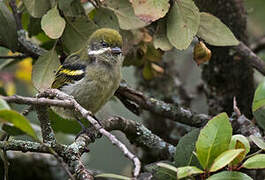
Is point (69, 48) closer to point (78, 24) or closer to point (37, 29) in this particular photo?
point (78, 24)

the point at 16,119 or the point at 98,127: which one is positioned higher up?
the point at 16,119

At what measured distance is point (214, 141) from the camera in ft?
A: 5.69

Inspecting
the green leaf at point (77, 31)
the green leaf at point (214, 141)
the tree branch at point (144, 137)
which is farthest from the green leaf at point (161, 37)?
the green leaf at point (214, 141)

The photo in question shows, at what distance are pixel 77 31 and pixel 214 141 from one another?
4.19 feet

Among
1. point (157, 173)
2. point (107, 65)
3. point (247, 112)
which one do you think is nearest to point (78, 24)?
point (107, 65)

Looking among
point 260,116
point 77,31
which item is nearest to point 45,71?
point 77,31

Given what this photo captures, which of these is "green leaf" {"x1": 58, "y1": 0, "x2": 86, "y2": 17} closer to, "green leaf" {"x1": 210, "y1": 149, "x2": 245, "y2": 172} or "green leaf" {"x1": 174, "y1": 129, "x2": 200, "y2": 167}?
"green leaf" {"x1": 174, "y1": 129, "x2": 200, "y2": 167}

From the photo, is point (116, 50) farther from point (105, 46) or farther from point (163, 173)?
point (163, 173)

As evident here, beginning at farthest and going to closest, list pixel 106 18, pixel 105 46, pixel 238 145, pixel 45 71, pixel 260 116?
pixel 105 46 → pixel 106 18 → pixel 45 71 → pixel 260 116 → pixel 238 145

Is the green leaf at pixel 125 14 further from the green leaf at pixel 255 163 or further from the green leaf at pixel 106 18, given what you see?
the green leaf at pixel 255 163

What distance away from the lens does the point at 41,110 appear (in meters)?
2.31

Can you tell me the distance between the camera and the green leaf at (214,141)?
1.73 metres

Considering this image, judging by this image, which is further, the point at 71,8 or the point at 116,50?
the point at 116,50

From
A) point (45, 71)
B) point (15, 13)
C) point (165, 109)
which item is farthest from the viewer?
point (165, 109)
